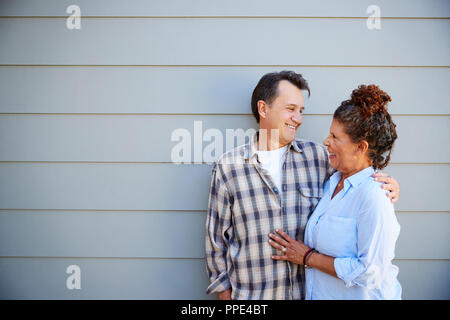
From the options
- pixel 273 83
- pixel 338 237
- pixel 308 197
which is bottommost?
pixel 338 237

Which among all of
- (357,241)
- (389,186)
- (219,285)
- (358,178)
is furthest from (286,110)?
(219,285)

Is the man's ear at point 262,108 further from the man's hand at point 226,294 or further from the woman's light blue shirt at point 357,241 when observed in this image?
the man's hand at point 226,294

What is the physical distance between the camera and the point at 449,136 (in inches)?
70.5

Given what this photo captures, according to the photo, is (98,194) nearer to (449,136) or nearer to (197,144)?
(197,144)

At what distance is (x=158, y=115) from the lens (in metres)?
1.82

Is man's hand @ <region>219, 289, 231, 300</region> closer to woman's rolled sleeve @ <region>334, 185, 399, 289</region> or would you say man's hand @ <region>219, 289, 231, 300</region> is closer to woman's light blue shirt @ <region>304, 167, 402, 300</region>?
woman's light blue shirt @ <region>304, 167, 402, 300</region>

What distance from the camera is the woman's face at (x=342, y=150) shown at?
1.36m

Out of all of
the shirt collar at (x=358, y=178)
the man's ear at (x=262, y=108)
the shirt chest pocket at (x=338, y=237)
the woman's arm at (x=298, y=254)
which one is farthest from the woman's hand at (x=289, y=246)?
the man's ear at (x=262, y=108)

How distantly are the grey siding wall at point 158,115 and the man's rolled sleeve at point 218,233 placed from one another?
204 mm

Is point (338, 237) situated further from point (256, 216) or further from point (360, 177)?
point (256, 216)

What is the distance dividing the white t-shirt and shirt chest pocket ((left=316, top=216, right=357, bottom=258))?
1.19ft

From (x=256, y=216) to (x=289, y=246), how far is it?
0.21m

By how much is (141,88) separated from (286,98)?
2.69 ft
